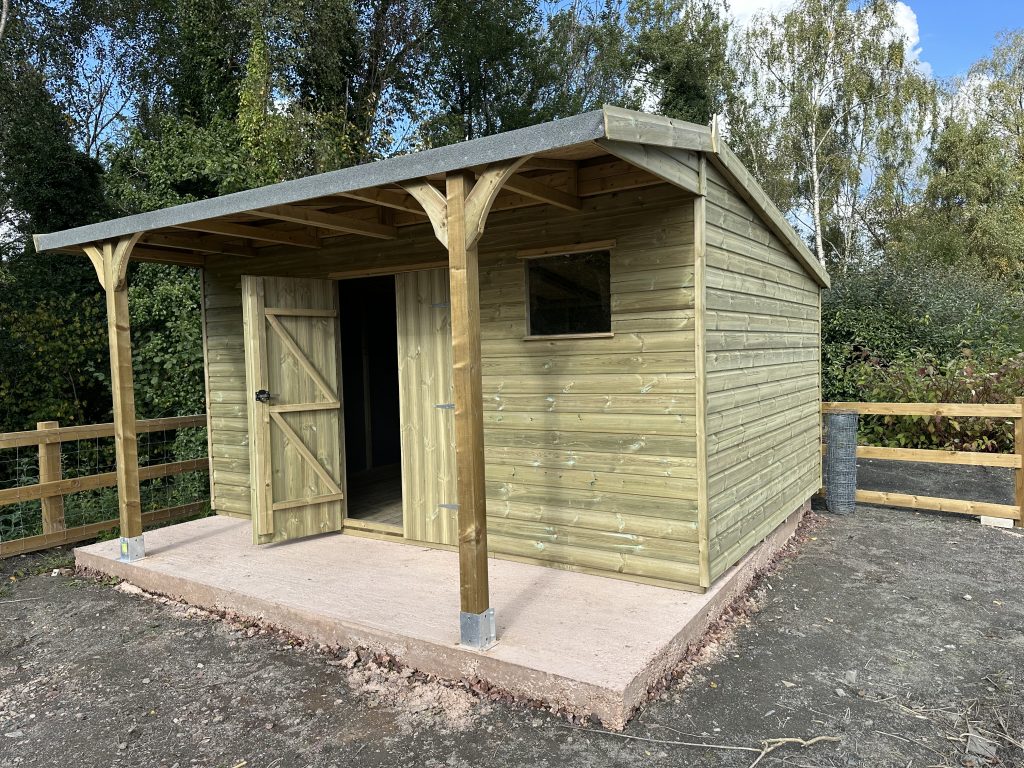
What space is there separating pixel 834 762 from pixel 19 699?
11.1 feet

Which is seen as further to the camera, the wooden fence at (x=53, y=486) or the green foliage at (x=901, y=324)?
the green foliage at (x=901, y=324)

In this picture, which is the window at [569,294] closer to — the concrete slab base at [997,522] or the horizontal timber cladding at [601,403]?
the horizontal timber cladding at [601,403]

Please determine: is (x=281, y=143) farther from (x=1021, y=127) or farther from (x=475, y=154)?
(x=1021, y=127)

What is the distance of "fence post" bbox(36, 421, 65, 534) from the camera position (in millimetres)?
5168

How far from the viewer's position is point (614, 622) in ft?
10.6

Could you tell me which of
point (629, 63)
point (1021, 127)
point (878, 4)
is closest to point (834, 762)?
point (629, 63)

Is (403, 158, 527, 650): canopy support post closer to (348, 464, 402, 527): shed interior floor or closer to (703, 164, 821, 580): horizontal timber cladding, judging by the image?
(703, 164, 821, 580): horizontal timber cladding

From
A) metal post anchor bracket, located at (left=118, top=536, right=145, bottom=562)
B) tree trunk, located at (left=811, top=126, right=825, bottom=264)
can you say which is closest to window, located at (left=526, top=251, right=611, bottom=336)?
metal post anchor bracket, located at (left=118, top=536, right=145, bottom=562)

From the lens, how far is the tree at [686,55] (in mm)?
16391

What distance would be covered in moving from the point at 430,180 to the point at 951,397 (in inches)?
266

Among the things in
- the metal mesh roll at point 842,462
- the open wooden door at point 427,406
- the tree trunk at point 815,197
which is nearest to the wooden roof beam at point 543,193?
the open wooden door at point 427,406

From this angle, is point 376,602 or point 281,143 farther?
point 281,143

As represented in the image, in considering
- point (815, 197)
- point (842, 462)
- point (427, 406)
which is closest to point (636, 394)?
point (427, 406)

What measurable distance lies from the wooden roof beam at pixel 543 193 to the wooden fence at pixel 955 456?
3.82 m
